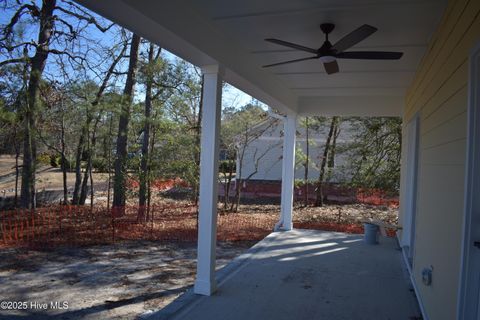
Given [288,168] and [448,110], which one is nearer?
[448,110]

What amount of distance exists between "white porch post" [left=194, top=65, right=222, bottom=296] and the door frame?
2320mm

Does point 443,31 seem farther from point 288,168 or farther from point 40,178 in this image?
point 40,178

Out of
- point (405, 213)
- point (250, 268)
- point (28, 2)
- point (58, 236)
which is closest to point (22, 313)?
point (250, 268)

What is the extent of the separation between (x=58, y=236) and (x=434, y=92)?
7.20 m

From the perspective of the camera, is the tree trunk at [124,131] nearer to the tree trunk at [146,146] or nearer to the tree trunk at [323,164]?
the tree trunk at [146,146]

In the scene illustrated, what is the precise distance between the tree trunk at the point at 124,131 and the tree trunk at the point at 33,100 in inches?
79.0

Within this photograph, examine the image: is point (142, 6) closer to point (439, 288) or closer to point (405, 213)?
point (439, 288)

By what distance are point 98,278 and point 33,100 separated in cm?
570

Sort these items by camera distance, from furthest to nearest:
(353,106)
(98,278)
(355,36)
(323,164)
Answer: (323,164), (353,106), (98,278), (355,36)

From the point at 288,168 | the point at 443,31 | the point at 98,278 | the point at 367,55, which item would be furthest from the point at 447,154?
the point at 288,168

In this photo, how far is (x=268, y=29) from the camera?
362 centimetres

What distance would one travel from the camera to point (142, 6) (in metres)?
2.61

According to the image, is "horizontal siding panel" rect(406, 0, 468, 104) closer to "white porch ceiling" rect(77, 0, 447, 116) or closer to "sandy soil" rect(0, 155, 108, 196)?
"white porch ceiling" rect(77, 0, 447, 116)

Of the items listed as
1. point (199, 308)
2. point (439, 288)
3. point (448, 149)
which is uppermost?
point (448, 149)
